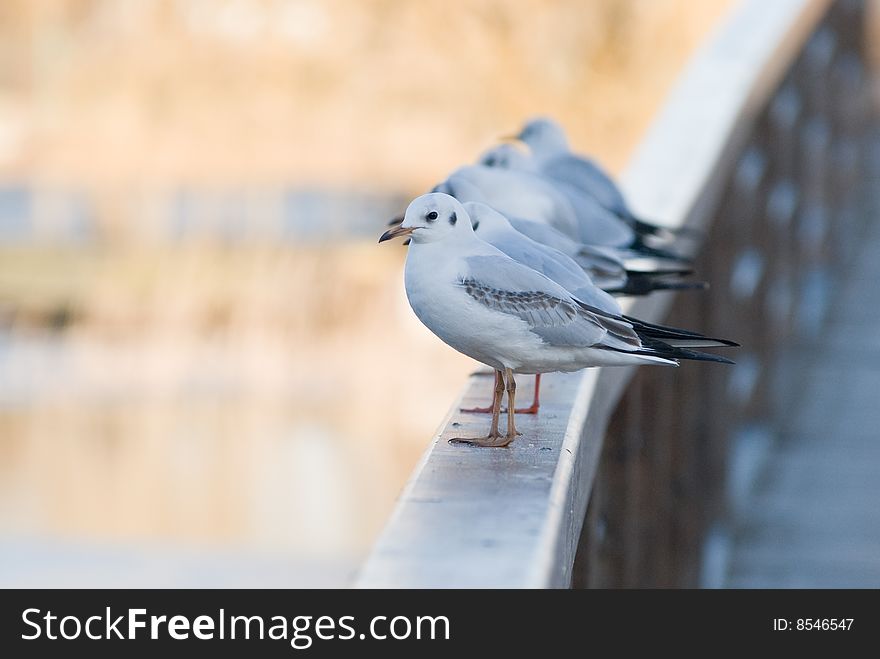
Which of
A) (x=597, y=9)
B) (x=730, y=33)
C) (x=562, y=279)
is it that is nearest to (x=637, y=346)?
(x=562, y=279)

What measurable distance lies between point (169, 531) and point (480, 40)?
346 inches

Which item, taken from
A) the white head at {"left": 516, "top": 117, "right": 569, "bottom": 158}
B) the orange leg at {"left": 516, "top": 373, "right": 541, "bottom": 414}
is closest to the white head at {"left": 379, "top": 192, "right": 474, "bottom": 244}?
the orange leg at {"left": 516, "top": 373, "right": 541, "bottom": 414}

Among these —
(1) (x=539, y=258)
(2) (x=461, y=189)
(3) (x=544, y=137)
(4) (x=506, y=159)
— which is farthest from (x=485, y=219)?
(3) (x=544, y=137)

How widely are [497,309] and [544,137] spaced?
1278mm

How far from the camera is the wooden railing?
1.19 meters

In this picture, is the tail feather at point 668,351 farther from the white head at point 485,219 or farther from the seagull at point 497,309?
the white head at point 485,219

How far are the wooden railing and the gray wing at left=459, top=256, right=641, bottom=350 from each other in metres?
0.11

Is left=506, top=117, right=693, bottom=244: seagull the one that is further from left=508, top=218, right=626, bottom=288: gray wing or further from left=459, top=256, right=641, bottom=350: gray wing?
left=459, top=256, right=641, bottom=350: gray wing

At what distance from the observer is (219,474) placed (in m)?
8.95

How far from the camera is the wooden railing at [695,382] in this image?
3.90ft

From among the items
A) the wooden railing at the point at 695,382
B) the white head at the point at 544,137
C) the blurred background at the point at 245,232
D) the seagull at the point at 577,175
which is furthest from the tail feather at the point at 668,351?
the blurred background at the point at 245,232

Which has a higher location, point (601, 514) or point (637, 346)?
point (637, 346)
